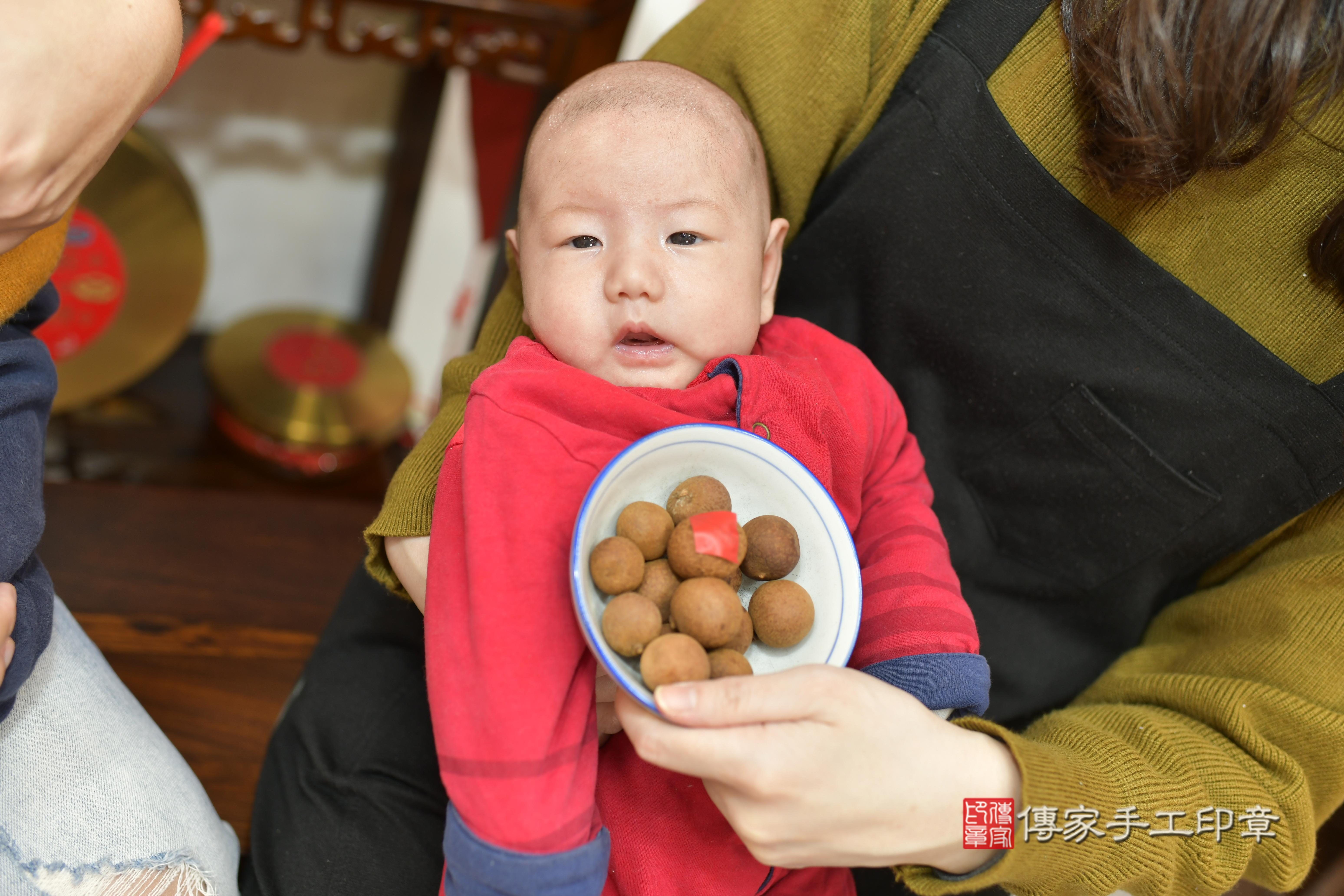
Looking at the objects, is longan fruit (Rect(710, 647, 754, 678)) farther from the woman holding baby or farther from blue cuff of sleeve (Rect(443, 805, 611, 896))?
blue cuff of sleeve (Rect(443, 805, 611, 896))

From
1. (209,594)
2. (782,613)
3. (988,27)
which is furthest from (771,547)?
(209,594)

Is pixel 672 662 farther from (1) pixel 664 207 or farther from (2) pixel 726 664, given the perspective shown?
(1) pixel 664 207

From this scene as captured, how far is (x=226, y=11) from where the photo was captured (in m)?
1.53

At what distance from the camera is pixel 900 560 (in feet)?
3.04

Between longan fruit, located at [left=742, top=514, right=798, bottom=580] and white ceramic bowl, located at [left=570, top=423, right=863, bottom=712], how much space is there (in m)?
0.02

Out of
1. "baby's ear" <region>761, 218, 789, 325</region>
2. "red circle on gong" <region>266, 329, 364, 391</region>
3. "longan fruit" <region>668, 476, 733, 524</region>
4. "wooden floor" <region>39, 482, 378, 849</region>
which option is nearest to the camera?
"longan fruit" <region>668, 476, 733, 524</region>

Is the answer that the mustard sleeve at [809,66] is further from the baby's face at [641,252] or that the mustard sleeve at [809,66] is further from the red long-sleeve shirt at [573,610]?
the red long-sleeve shirt at [573,610]

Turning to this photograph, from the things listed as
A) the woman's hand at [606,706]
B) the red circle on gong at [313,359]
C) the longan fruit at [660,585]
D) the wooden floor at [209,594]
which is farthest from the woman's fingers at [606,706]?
the red circle on gong at [313,359]

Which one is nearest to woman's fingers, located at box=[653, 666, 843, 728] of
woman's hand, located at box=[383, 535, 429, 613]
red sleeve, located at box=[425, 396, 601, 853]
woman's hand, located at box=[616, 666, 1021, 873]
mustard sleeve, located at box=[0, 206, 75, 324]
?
woman's hand, located at box=[616, 666, 1021, 873]

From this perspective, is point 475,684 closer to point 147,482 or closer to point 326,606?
point 326,606

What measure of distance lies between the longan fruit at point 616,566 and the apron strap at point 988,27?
0.60 m

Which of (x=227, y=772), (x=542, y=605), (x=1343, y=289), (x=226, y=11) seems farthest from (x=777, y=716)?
(x=226, y=11)

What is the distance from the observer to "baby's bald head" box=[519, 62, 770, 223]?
0.97m

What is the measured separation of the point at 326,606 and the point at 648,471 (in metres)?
0.90
